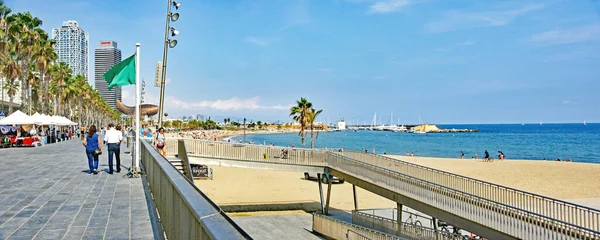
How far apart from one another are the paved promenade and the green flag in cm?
307

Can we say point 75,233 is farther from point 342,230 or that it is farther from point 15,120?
point 15,120

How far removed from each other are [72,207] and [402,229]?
13483 millimetres

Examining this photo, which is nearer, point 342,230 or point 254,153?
point 342,230

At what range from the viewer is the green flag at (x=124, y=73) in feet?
46.8

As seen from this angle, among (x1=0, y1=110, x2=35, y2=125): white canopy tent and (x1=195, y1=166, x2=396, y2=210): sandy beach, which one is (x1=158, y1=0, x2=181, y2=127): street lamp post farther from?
(x1=0, y1=110, x2=35, y2=125): white canopy tent

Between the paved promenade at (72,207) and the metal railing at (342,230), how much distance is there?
8872 mm

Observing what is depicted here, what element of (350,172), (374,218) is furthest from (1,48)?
(374,218)

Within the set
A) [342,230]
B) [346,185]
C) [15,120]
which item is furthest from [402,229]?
[15,120]

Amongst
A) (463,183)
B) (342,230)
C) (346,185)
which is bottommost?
(346,185)

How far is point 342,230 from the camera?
18750 millimetres

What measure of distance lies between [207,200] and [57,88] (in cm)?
7675

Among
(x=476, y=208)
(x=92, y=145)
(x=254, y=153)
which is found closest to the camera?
(x=92, y=145)

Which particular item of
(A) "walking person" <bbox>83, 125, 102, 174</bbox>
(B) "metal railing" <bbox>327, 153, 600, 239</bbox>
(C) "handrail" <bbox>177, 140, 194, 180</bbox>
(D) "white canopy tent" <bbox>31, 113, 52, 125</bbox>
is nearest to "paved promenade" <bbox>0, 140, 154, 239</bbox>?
(A) "walking person" <bbox>83, 125, 102, 174</bbox>

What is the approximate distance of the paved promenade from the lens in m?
6.27
